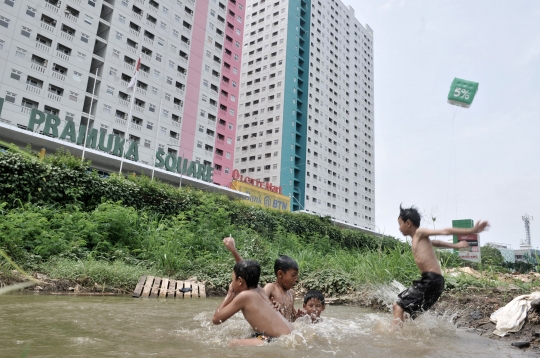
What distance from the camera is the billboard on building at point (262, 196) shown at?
133ft

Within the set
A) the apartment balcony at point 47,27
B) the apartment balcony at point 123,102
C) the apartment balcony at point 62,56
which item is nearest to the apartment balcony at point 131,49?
the apartment balcony at point 123,102

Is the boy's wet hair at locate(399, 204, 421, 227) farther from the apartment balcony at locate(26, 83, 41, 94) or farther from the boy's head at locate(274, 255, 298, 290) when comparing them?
the apartment balcony at locate(26, 83, 41, 94)

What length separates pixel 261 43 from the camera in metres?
66.2

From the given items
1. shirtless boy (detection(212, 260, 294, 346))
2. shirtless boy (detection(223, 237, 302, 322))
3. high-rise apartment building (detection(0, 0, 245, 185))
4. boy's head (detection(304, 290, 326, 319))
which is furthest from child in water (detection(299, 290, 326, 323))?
high-rise apartment building (detection(0, 0, 245, 185))

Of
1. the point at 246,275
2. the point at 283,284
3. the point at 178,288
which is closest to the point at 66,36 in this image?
the point at 178,288

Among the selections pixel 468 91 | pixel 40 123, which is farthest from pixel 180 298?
pixel 40 123

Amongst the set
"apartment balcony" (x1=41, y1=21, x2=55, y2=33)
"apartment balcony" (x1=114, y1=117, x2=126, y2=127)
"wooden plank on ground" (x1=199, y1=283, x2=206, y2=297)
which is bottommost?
"wooden plank on ground" (x1=199, y1=283, x2=206, y2=297)

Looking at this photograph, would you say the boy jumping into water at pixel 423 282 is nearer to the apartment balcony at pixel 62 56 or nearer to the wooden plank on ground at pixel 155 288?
the wooden plank on ground at pixel 155 288

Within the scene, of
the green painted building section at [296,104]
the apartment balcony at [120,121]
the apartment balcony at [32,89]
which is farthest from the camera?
the green painted building section at [296,104]

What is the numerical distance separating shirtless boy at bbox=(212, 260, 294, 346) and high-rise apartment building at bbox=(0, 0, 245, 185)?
2599 cm

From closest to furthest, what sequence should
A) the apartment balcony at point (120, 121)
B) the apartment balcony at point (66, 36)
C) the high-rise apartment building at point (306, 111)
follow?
the apartment balcony at point (66, 36) → the apartment balcony at point (120, 121) → the high-rise apartment building at point (306, 111)

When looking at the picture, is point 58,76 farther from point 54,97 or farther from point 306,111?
point 306,111

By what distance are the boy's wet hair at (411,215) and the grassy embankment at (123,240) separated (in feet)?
10.6

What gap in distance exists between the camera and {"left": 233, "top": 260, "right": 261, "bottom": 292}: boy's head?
3.53 m
